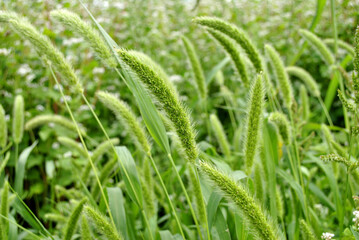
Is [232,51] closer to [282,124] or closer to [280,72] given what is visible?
[280,72]

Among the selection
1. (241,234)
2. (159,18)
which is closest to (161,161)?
(241,234)

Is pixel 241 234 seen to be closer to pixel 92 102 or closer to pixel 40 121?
pixel 40 121

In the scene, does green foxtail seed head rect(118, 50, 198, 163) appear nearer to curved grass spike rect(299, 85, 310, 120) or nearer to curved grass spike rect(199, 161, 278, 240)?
curved grass spike rect(199, 161, 278, 240)

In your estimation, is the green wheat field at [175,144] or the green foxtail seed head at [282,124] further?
the green foxtail seed head at [282,124]

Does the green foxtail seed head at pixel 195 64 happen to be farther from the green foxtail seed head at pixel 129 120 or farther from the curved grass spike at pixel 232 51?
the green foxtail seed head at pixel 129 120

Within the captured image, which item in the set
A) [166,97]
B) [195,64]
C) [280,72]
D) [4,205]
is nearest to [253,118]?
[166,97]

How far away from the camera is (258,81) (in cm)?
127

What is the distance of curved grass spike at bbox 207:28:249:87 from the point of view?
1.66 meters

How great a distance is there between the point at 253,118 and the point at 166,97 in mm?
347

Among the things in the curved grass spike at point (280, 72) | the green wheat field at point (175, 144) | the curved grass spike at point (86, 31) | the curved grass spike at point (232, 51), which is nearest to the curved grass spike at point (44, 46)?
the green wheat field at point (175, 144)

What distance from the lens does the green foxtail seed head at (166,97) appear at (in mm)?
1114

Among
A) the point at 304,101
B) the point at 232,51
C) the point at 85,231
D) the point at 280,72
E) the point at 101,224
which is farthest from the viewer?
the point at 304,101

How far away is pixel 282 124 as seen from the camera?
1620 millimetres

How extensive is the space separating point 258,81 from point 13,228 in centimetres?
136
